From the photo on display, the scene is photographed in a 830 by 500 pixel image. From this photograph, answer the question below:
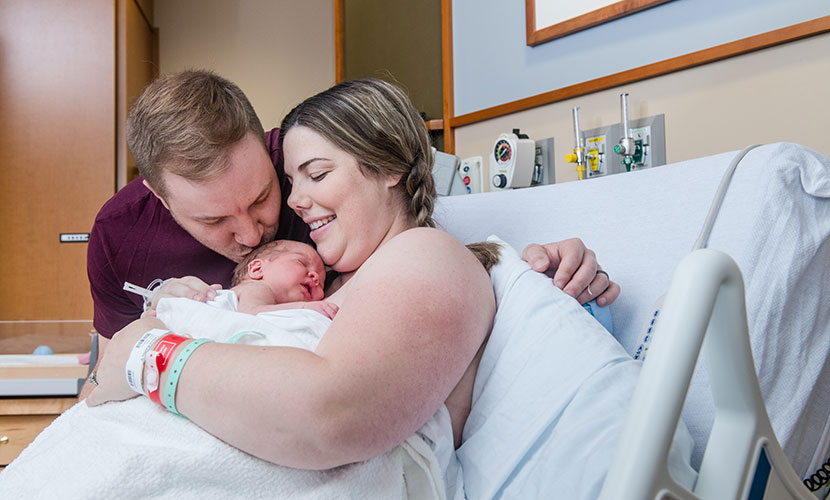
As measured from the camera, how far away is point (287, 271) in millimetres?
1369

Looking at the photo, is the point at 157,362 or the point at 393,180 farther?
the point at 393,180

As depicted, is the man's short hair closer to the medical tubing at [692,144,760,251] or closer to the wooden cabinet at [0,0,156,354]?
the medical tubing at [692,144,760,251]

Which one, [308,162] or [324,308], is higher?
[308,162]

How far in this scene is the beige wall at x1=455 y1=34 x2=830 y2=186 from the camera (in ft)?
5.51

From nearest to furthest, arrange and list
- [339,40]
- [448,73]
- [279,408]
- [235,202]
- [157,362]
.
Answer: [279,408] < [157,362] < [235,202] < [448,73] < [339,40]

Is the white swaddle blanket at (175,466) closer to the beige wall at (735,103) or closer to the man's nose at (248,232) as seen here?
the man's nose at (248,232)

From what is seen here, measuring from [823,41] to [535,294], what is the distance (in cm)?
127

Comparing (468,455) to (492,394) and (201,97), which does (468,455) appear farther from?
(201,97)

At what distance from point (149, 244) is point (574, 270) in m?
1.19

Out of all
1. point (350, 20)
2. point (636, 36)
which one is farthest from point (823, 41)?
point (350, 20)

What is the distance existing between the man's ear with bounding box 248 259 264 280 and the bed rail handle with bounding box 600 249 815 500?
1.00m

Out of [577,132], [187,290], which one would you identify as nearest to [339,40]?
[577,132]

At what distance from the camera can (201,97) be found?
54.9 inches

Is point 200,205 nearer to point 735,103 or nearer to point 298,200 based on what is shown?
point 298,200
